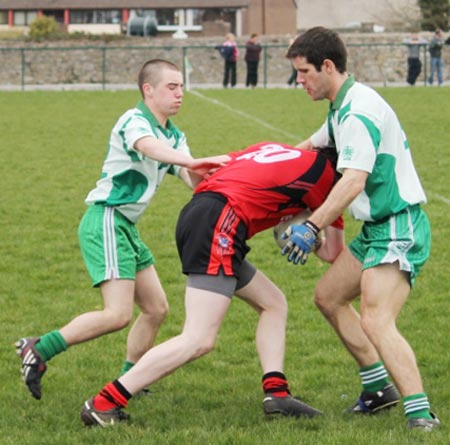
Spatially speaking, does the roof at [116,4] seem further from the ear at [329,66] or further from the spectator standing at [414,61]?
the ear at [329,66]

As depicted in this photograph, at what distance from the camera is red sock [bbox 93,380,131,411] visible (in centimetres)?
574

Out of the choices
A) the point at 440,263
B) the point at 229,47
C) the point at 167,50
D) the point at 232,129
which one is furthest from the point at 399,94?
the point at 440,263

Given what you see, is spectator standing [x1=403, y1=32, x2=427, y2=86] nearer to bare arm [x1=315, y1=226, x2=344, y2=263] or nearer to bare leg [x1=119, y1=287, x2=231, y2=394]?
bare arm [x1=315, y1=226, x2=344, y2=263]

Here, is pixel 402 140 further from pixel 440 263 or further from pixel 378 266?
pixel 440 263

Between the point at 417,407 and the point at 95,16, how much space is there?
95759mm

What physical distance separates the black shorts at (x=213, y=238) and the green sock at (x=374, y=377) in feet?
3.22

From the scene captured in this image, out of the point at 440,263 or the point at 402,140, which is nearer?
the point at 402,140

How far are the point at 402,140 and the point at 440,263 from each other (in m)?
4.92

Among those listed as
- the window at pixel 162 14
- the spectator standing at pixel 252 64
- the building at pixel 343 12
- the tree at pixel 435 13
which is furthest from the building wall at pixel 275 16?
the spectator standing at pixel 252 64

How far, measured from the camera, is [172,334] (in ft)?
26.6

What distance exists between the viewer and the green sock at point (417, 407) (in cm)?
557

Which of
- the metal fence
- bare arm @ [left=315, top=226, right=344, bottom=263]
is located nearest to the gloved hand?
bare arm @ [left=315, top=226, right=344, bottom=263]

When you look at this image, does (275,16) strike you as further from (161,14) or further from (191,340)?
(191,340)

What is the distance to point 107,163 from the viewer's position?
6.32 metres
